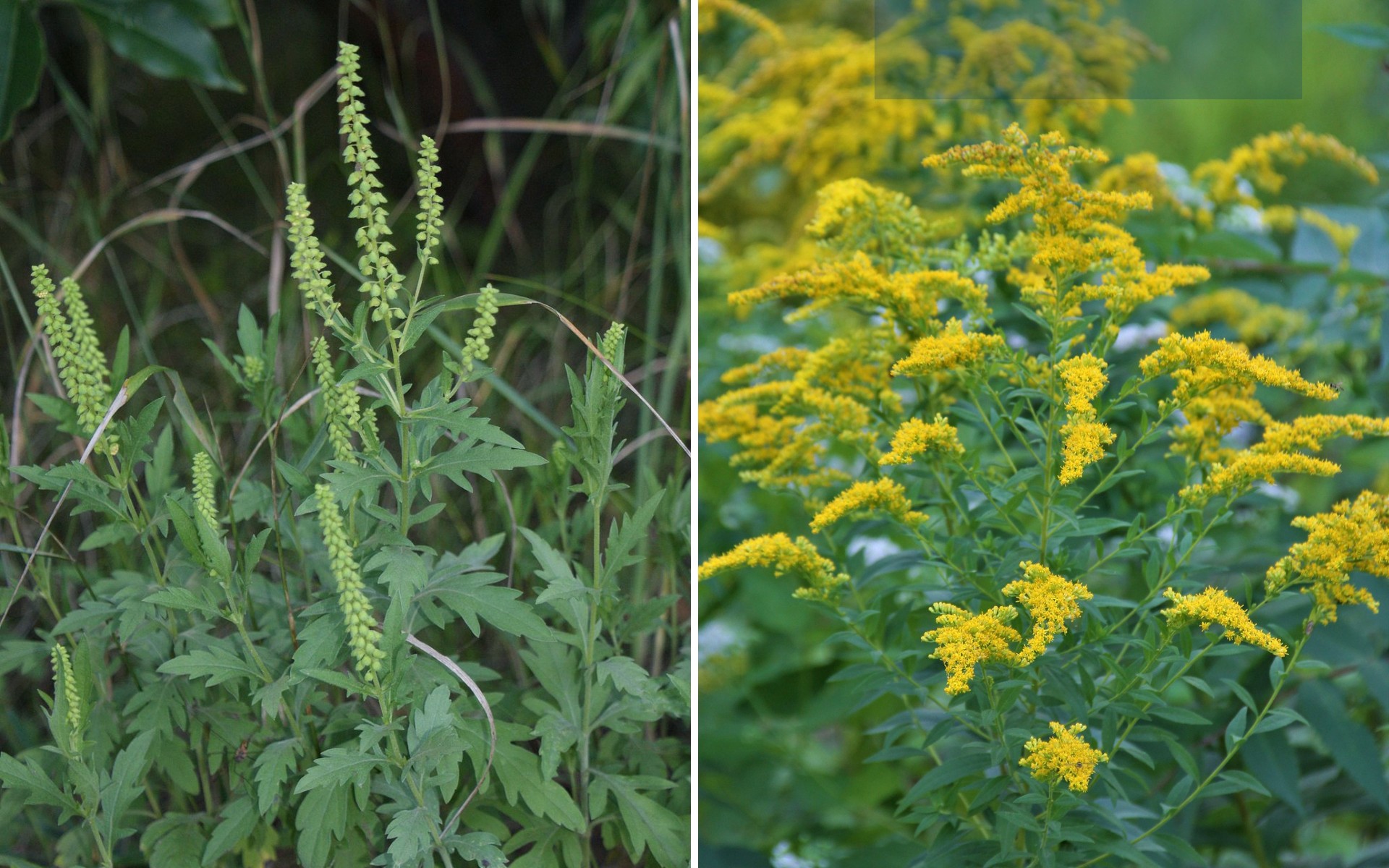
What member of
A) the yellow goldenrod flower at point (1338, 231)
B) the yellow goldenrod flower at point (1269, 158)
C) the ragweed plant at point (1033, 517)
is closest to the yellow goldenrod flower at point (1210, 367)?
the ragweed plant at point (1033, 517)

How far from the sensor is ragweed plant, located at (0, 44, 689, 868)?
83 cm

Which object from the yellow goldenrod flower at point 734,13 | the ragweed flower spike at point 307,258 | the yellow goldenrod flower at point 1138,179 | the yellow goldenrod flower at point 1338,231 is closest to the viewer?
the ragweed flower spike at point 307,258

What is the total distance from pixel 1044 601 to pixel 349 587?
0.49m

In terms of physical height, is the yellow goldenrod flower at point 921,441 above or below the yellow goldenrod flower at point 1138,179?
below

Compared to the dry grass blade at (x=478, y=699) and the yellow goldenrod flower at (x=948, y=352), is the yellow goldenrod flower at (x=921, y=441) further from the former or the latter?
the dry grass blade at (x=478, y=699)

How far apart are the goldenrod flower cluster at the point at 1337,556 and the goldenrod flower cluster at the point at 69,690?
3.03 ft

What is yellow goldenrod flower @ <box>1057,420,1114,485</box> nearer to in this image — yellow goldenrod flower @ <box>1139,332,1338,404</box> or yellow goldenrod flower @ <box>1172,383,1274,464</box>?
yellow goldenrod flower @ <box>1139,332,1338,404</box>

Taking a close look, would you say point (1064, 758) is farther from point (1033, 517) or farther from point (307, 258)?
point (307, 258)

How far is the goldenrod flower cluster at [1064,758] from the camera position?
81 centimetres

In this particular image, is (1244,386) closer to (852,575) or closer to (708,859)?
(852,575)

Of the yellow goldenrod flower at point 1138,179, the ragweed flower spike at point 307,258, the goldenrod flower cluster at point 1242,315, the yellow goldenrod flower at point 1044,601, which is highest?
the ragweed flower spike at point 307,258

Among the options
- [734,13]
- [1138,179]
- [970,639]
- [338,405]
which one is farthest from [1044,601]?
[734,13]

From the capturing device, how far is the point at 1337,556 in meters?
0.91

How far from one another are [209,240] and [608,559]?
5.68 feet
